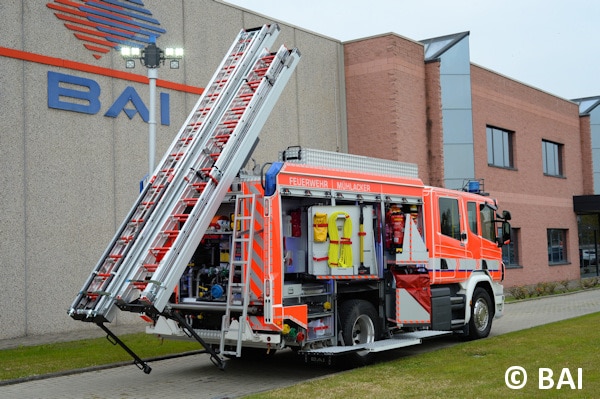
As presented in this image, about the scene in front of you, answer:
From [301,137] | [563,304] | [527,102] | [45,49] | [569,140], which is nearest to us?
[45,49]

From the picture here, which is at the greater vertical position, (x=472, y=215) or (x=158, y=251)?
(x=472, y=215)

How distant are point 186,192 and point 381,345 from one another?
3796 mm

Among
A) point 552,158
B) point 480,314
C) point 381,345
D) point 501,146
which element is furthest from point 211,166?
point 552,158

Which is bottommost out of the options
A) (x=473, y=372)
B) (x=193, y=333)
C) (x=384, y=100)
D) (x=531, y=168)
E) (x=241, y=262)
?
(x=473, y=372)

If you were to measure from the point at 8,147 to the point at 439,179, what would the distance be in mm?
15981

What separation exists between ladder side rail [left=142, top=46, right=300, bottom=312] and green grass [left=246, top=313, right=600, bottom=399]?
1.74 m

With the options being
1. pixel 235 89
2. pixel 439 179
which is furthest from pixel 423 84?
pixel 235 89

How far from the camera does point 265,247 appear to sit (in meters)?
10.0

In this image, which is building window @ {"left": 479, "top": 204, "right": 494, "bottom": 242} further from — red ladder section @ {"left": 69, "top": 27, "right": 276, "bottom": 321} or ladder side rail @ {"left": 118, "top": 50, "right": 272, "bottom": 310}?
red ladder section @ {"left": 69, "top": 27, "right": 276, "bottom": 321}

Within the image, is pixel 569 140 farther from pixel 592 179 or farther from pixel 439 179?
pixel 439 179

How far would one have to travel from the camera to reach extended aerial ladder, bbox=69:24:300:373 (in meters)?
9.46

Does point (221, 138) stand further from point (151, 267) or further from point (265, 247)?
point (151, 267)

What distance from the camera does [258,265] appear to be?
10094mm

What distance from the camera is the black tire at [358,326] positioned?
1117cm
